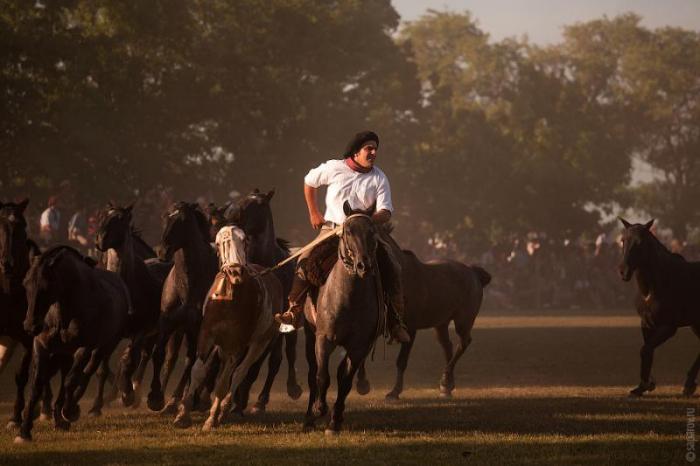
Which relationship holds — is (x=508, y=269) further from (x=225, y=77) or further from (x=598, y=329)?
(x=598, y=329)

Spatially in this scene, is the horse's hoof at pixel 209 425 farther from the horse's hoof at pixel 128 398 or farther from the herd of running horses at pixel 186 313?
the horse's hoof at pixel 128 398

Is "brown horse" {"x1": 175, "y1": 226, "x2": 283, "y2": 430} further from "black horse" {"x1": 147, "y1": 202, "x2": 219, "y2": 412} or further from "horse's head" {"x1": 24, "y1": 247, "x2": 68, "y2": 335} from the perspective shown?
"horse's head" {"x1": 24, "y1": 247, "x2": 68, "y2": 335}

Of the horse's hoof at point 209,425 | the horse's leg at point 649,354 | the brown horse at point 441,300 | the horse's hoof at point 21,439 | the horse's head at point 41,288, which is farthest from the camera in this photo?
the brown horse at point 441,300

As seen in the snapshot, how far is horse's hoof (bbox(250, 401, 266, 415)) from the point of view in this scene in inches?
619

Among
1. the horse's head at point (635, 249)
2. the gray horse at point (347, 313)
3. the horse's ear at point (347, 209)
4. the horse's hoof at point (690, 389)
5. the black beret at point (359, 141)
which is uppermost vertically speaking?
the black beret at point (359, 141)

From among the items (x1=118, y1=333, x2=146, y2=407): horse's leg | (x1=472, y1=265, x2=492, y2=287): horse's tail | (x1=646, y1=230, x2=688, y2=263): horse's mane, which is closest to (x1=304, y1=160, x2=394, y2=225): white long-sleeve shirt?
(x1=118, y1=333, x2=146, y2=407): horse's leg

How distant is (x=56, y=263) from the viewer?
13.3m

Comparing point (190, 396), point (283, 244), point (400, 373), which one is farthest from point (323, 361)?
point (400, 373)

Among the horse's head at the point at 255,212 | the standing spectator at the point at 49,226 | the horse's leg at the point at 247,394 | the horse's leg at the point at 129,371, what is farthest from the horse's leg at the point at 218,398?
the standing spectator at the point at 49,226

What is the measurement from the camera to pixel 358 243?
1304 cm

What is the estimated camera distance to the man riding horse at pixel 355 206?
14.1m

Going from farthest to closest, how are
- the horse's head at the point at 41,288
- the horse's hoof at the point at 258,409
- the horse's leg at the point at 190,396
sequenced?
the horse's hoof at the point at 258,409
the horse's leg at the point at 190,396
the horse's head at the point at 41,288

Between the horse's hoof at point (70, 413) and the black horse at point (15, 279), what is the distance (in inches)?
18.8

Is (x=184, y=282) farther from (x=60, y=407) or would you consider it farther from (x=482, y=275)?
(x=482, y=275)
